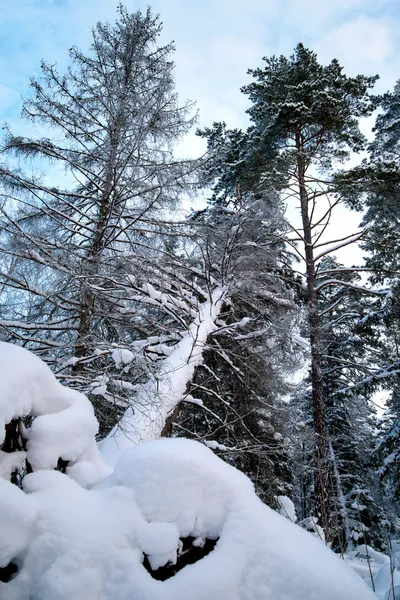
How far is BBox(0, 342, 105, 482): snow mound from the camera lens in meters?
1.67

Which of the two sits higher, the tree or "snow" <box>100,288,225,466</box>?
the tree

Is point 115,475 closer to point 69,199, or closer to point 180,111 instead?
point 69,199

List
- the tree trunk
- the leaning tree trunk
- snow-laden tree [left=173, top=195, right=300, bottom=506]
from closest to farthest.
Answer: the leaning tree trunk < snow-laden tree [left=173, top=195, right=300, bottom=506] < the tree trunk

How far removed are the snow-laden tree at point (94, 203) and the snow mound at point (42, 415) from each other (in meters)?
2.67

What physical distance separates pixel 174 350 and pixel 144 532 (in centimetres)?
405

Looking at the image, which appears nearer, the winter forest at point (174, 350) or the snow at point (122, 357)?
the winter forest at point (174, 350)

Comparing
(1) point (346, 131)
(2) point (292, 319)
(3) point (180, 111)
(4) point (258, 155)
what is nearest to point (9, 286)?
(2) point (292, 319)

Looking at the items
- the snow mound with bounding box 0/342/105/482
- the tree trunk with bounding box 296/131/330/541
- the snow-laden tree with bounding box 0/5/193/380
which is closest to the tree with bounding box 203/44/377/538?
the tree trunk with bounding box 296/131/330/541

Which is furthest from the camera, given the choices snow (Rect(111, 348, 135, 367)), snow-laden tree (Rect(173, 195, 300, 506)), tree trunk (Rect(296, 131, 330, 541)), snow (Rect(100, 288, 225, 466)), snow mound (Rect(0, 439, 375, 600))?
tree trunk (Rect(296, 131, 330, 541))

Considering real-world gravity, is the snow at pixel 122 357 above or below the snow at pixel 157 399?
above

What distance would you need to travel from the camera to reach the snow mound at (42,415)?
1669 mm

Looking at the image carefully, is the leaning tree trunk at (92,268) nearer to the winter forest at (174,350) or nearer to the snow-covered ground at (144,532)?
the winter forest at (174,350)

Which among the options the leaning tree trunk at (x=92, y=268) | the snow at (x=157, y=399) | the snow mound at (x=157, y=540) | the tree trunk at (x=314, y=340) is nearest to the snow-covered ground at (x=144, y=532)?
the snow mound at (x=157, y=540)

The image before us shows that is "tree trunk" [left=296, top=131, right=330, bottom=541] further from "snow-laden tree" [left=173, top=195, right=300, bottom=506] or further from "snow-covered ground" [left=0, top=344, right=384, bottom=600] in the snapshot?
"snow-covered ground" [left=0, top=344, right=384, bottom=600]
